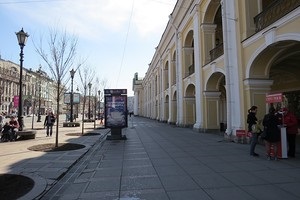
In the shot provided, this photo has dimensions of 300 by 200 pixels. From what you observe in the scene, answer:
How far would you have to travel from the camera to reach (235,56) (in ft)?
51.3

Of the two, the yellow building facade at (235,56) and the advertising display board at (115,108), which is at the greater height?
the yellow building facade at (235,56)

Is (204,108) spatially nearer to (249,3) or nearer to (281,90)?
(281,90)

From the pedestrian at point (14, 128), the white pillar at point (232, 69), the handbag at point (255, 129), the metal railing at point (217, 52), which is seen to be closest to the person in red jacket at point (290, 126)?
the handbag at point (255, 129)

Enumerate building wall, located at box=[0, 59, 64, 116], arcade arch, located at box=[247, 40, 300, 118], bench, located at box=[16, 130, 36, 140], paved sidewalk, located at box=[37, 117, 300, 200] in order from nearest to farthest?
paved sidewalk, located at box=[37, 117, 300, 200] → arcade arch, located at box=[247, 40, 300, 118] → bench, located at box=[16, 130, 36, 140] → building wall, located at box=[0, 59, 64, 116]

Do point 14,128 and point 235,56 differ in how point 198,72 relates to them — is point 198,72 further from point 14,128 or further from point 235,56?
point 14,128

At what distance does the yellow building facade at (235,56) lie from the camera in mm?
12688

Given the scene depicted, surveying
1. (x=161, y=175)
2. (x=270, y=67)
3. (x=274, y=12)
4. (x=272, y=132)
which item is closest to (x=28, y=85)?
(x=270, y=67)

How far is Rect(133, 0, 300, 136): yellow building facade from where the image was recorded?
12688 millimetres

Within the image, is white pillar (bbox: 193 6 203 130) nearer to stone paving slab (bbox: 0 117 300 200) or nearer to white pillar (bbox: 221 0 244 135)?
white pillar (bbox: 221 0 244 135)

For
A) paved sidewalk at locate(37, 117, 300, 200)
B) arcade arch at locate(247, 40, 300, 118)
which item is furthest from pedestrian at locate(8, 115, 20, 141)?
arcade arch at locate(247, 40, 300, 118)

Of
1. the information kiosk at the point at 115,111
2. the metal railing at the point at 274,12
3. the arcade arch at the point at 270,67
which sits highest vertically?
the metal railing at the point at 274,12

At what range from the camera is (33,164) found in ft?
32.1

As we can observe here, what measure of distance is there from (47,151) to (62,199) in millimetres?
6983

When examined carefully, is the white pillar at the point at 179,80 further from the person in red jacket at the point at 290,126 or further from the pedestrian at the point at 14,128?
the person in red jacket at the point at 290,126
